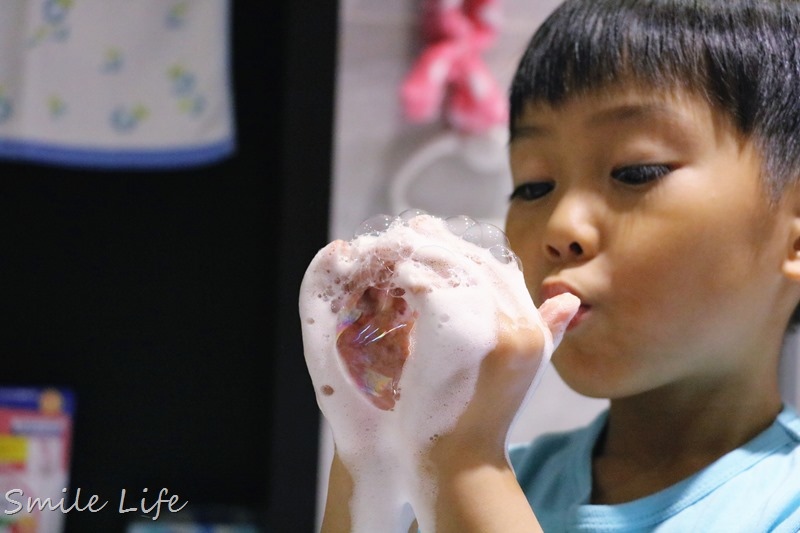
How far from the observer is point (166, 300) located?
5.06 feet

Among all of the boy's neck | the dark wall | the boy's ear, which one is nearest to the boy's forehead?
the boy's ear

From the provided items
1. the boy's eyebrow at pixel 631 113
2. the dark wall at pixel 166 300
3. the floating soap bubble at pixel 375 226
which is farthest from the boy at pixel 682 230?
the dark wall at pixel 166 300

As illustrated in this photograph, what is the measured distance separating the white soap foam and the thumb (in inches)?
0.8

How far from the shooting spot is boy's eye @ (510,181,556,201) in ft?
2.42

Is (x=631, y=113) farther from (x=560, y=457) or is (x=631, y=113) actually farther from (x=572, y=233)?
(x=560, y=457)

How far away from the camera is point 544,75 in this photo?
747 mm

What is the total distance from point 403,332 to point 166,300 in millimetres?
1050

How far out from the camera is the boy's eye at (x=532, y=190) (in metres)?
0.74

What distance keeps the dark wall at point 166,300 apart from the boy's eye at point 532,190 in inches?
30.3

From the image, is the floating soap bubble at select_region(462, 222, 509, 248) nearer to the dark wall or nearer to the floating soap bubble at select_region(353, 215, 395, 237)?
the floating soap bubble at select_region(353, 215, 395, 237)

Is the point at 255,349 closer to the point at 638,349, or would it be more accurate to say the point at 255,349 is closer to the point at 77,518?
the point at 77,518

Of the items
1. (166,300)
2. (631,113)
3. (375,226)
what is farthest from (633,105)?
(166,300)

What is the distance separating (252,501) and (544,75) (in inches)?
41.6

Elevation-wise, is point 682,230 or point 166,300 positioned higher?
point 682,230
